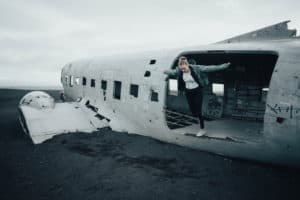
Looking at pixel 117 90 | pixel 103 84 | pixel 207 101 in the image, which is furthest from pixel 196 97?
pixel 207 101

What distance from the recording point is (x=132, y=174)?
7.38 meters

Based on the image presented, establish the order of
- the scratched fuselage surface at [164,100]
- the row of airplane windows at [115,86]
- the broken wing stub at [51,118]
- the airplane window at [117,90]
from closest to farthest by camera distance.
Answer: the scratched fuselage surface at [164,100], the row of airplane windows at [115,86], the broken wing stub at [51,118], the airplane window at [117,90]

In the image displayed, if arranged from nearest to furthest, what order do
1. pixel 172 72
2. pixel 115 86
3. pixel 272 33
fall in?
pixel 172 72
pixel 272 33
pixel 115 86

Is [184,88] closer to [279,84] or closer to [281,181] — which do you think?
[279,84]

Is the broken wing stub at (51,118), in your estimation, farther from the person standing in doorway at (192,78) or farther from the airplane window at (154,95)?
the person standing in doorway at (192,78)

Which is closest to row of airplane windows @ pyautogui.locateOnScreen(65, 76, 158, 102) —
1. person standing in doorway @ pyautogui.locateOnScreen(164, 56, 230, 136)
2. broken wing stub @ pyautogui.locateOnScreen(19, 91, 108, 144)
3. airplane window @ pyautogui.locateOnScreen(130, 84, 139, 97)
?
airplane window @ pyautogui.locateOnScreen(130, 84, 139, 97)

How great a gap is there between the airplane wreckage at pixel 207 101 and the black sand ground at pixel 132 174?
47 cm

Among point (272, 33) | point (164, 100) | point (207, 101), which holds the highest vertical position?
point (272, 33)

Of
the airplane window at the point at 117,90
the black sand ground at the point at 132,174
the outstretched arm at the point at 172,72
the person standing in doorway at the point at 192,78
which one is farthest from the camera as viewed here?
the airplane window at the point at 117,90

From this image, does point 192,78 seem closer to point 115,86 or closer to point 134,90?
point 134,90

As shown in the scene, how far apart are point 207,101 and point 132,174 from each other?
9317 millimetres

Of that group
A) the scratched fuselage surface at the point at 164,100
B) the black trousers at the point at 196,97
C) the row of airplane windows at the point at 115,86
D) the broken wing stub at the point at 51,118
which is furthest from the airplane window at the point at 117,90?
the black trousers at the point at 196,97

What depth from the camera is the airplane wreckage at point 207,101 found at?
267 inches

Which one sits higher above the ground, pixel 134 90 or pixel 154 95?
pixel 134 90
